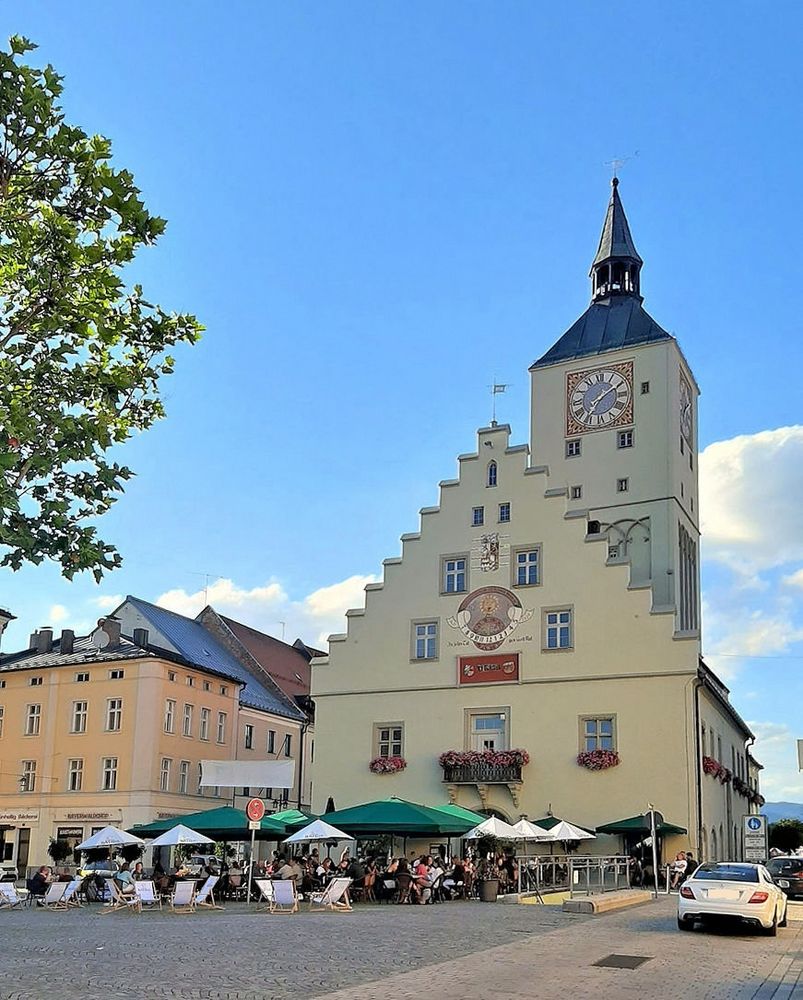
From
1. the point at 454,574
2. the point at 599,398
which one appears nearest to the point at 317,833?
the point at 454,574

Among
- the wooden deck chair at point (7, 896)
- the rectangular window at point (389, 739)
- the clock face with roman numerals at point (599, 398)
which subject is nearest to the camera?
the wooden deck chair at point (7, 896)

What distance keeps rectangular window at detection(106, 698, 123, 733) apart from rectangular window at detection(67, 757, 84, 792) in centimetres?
203

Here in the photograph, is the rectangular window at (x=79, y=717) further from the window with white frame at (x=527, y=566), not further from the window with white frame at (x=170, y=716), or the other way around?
the window with white frame at (x=527, y=566)

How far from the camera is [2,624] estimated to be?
46.1m

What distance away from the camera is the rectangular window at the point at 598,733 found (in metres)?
41.4

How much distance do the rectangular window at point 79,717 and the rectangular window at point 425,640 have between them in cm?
1666

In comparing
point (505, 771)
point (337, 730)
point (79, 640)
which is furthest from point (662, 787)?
point (79, 640)

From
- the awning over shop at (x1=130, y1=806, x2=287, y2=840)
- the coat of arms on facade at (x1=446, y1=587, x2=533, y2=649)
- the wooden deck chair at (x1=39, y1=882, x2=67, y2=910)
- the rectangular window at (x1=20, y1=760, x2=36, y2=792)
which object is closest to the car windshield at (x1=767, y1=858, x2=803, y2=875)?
the coat of arms on facade at (x1=446, y1=587, x2=533, y2=649)

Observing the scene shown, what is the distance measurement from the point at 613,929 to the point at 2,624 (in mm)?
31211

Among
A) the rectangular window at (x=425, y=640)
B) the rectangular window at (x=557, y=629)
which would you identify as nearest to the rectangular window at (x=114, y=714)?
the rectangular window at (x=425, y=640)

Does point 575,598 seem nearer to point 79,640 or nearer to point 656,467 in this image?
point 656,467

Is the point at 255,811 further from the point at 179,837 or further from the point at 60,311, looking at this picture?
the point at 60,311

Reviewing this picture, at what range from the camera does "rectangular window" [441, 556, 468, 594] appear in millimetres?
45812

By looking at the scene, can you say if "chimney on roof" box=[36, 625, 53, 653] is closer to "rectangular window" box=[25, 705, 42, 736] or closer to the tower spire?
"rectangular window" box=[25, 705, 42, 736]
